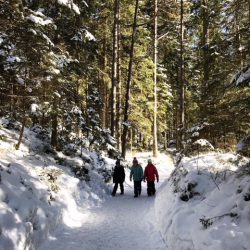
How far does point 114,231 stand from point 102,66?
18178 millimetres

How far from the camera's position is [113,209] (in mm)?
15562

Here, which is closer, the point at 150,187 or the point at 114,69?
the point at 150,187

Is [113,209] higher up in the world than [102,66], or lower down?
lower down

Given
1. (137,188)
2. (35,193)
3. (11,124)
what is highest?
(11,124)

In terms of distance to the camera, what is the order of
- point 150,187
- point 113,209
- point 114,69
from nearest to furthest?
point 113,209 → point 150,187 → point 114,69

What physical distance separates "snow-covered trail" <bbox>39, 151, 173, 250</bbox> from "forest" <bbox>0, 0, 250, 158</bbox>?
3.25 m

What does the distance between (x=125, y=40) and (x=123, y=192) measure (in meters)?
13.6

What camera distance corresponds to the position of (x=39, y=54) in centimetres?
1240

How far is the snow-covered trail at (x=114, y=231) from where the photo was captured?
10641 mm

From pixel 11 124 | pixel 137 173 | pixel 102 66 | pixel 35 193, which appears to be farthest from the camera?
pixel 102 66

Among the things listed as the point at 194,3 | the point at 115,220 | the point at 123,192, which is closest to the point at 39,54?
the point at 115,220

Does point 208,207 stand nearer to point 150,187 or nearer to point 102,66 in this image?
point 150,187

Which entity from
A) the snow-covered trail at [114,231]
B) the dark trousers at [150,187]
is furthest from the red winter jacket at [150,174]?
the snow-covered trail at [114,231]

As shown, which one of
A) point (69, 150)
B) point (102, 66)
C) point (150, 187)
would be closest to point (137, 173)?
point (150, 187)
